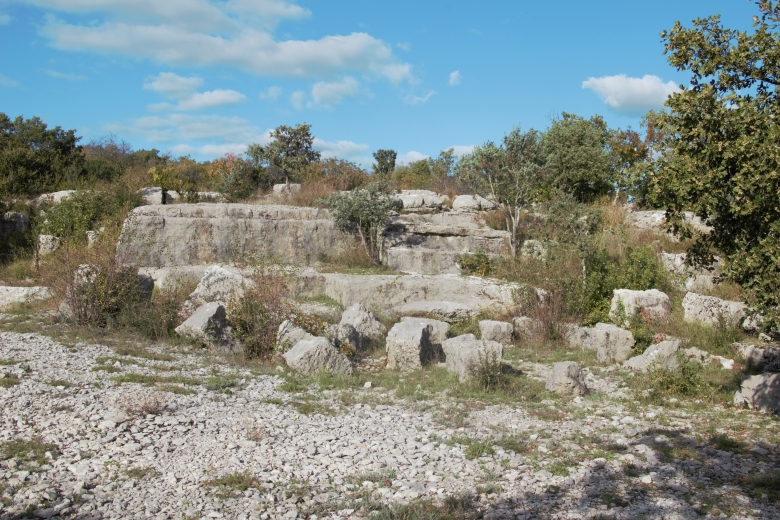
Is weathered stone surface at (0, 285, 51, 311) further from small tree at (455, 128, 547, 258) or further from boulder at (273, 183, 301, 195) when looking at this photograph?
small tree at (455, 128, 547, 258)

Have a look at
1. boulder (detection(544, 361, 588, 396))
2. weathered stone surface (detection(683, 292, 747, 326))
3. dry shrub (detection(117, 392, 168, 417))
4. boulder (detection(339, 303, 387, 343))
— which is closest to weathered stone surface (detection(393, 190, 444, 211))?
boulder (detection(339, 303, 387, 343))

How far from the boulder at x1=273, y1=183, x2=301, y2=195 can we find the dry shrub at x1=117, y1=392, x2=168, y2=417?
12344 mm

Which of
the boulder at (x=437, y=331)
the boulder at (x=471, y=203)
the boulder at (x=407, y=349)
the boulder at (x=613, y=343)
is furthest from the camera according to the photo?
the boulder at (x=471, y=203)

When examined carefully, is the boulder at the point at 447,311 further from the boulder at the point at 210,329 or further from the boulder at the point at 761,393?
the boulder at the point at 761,393

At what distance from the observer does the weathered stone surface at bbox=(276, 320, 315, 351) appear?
8828mm

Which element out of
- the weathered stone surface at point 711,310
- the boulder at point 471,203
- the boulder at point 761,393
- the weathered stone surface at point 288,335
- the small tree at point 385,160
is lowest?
the boulder at point 761,393

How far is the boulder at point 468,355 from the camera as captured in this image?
776cm

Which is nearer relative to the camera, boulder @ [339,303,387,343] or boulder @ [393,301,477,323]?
boulder @ [339,303,387,343]

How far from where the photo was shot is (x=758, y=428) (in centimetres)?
611

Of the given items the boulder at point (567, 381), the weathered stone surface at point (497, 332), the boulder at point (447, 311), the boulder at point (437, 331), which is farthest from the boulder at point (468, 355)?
the boulder at point (447, 311)

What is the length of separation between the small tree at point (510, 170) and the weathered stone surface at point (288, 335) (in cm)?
679

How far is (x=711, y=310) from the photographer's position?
33.2ft

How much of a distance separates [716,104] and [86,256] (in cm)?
937

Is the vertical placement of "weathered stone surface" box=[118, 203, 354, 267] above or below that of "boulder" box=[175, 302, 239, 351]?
above
